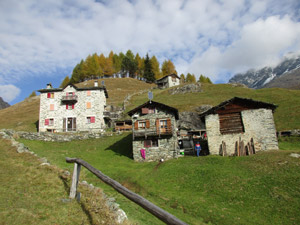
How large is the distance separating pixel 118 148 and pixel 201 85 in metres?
50.9

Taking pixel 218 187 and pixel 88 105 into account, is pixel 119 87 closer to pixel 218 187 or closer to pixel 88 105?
pixel 88 105

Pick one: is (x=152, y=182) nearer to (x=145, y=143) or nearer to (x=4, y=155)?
(x=145, y=143)

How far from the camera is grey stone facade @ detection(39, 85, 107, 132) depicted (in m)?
41.5

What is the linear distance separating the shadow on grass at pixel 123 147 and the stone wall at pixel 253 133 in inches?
478

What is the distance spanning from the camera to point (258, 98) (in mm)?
52031

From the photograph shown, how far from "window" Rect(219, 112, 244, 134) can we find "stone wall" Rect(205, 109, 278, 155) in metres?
0.39

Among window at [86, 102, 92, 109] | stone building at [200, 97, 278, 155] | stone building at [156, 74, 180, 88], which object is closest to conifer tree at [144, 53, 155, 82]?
stone building at [156, 74, 180, 88]

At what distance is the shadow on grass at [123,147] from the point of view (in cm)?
2819

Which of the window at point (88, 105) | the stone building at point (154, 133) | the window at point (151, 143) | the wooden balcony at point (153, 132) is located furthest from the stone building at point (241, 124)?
the window at point (88, 105)

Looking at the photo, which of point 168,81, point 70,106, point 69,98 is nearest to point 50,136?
point 70,106

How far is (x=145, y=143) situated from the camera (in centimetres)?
2677

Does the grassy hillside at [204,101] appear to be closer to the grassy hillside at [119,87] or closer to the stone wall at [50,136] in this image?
the grassy hillside at [119,87]

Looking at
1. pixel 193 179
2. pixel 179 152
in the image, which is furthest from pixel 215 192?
pixel 179 152

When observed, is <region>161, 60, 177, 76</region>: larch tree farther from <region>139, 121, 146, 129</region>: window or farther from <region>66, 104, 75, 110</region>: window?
<region>139, 121, 146, 129</region>: window
